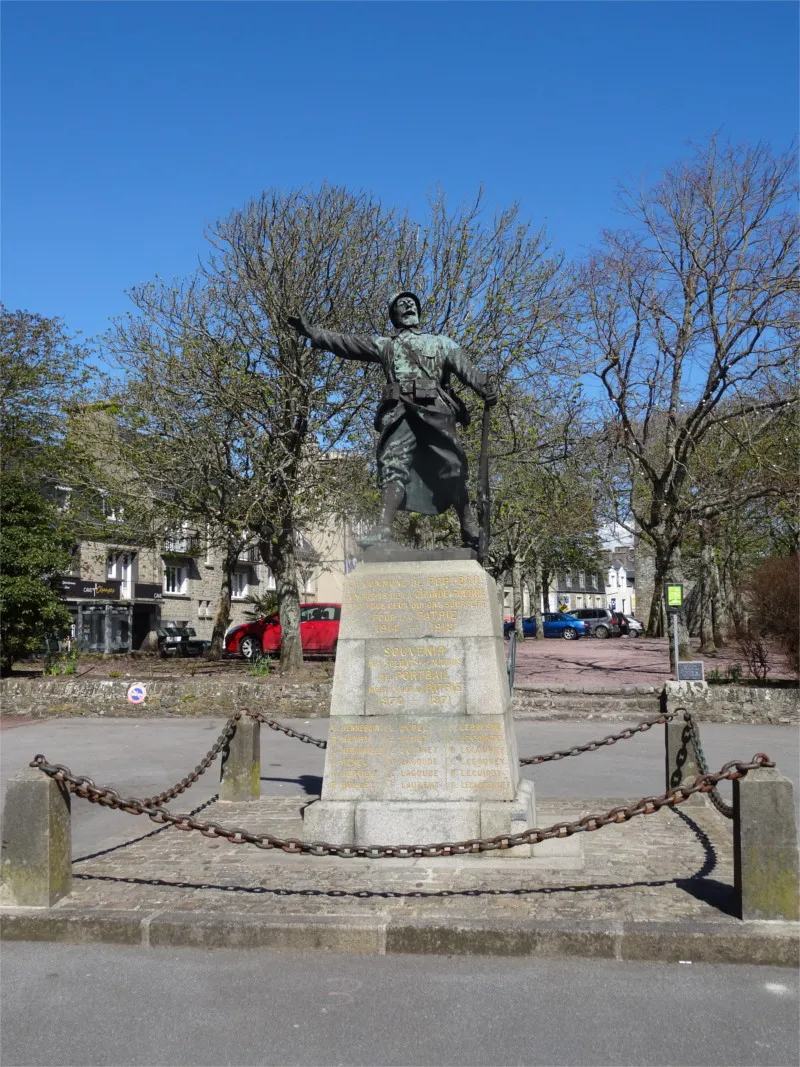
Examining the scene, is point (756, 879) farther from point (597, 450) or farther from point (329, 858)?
point (597, 450)

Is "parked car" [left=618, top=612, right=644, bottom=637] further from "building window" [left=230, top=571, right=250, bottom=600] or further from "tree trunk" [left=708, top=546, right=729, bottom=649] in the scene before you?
"building window" [left=230, top=571, right=250, bottom=600]

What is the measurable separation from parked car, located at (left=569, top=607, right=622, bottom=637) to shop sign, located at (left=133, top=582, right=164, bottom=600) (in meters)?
27.4

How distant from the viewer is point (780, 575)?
16750mm

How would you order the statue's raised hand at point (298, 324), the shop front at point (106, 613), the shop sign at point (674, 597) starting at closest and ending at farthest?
1. the statue's raised hand at point (298, 324)
2. the shop sign at point (674, 597)
3. the shop front at point (106, 613)

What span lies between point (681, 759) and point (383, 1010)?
5547 millimetres

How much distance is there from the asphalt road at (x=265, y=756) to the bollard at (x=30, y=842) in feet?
5.30

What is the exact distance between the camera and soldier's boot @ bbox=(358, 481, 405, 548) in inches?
294

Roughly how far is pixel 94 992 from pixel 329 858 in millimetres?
2453

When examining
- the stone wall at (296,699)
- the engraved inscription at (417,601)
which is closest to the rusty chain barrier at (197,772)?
the engraved inscription at (417,601)

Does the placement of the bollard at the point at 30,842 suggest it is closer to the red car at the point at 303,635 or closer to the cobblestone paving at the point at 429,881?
the cobblestone paving at the point at 429,881

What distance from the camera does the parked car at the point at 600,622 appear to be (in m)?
60.0

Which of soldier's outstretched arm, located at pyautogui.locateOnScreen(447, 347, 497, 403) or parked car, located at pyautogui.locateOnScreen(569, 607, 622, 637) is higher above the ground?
soldier's outstretched arm, located at pyautogui.locateOnScreen(447, 347, 497, 403)

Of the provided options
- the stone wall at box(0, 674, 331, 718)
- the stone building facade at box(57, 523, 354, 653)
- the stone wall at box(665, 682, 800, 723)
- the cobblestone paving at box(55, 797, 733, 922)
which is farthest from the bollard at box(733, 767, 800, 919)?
the stone building facade at box(57, 523, 354, 653)

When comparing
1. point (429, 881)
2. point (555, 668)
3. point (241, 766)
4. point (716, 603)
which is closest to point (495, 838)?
point (429, 881)
